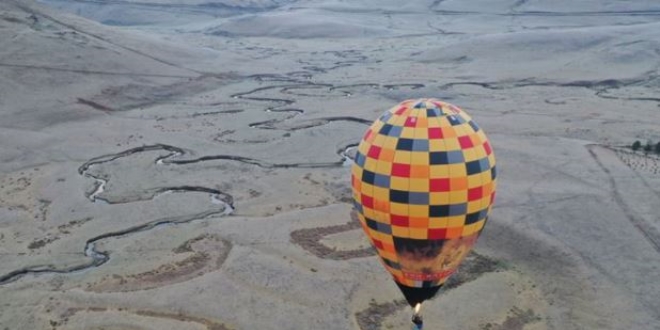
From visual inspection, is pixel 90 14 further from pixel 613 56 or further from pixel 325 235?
pixel 325 235

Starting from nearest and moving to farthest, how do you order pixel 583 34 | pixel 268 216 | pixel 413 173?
pixel 413 173, pixel 268 216, pixel 583 34

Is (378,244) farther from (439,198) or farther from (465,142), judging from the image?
(465,142)

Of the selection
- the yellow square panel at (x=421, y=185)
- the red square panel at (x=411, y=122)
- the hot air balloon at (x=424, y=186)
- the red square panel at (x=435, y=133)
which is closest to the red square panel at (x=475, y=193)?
the hot air balloon at (x=424, y=186)

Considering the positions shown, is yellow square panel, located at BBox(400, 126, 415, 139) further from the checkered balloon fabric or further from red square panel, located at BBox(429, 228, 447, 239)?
red square panel, located at BBox(429, 228, 447, 239)

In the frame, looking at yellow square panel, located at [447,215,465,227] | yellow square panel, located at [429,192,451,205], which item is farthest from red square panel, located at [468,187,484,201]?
yellow square panel, located at [429,192,451,205]

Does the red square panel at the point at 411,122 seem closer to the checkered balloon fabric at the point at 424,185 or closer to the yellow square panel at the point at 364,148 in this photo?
the checkered balloon fabric at the point at 424,185

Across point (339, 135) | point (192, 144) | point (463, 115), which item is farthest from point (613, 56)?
point (463, 115)
